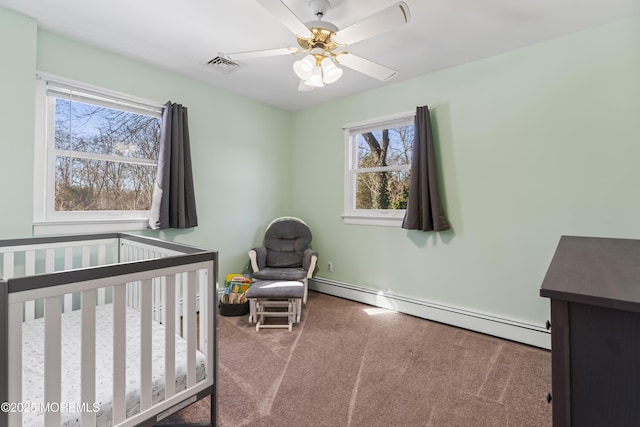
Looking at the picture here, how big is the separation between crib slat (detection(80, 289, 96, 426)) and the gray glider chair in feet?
7.00

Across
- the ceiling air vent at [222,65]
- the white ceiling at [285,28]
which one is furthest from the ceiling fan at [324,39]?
the ceiling air vent at [222,65]

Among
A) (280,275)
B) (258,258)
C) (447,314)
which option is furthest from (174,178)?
(447,314)

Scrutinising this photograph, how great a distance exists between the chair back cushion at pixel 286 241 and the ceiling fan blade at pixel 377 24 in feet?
7.27

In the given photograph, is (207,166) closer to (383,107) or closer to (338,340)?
(383,107)

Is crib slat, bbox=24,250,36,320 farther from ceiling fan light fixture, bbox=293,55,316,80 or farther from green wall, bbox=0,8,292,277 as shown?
ceiling fan light fixture, bbox=293,55,316,80

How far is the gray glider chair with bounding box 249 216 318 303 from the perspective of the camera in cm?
323

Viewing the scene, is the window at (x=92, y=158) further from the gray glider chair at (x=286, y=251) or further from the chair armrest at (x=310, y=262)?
the chair armrest at (x=310, y=262)

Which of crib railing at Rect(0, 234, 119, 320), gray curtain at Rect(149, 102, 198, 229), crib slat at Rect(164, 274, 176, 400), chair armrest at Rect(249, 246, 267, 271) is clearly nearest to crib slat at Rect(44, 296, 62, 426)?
crib slat at Rect(164, 274, 176, 400)

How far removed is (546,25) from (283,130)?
9.35 ft

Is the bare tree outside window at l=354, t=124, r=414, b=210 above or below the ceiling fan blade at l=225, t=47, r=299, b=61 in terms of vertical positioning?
below

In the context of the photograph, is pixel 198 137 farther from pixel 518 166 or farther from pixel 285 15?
pixel 518 166

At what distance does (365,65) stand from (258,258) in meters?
2.20

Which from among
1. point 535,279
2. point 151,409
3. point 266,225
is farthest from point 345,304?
point 151,409

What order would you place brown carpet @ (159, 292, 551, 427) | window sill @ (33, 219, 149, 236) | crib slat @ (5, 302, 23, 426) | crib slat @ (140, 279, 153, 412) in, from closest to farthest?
1. crib slat @ (5, 302, 23, 426)
2. crib slat @ (140, 279, 153, 412)
3. brown carpet @ (159, 292, 551, 427)
4. window sill @ (33, 219, 149, 236)
